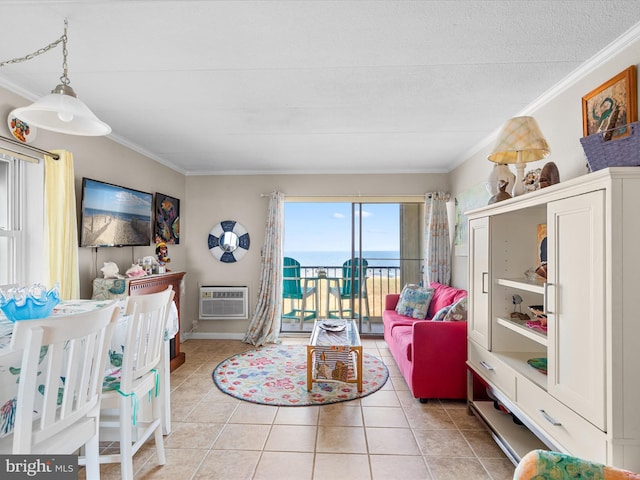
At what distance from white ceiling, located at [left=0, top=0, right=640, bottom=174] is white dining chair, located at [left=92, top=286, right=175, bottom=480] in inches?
54.3

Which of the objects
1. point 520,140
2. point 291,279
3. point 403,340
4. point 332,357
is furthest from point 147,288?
point 520,140

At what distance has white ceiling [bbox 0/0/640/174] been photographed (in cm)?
159

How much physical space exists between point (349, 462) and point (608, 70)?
8.87ft

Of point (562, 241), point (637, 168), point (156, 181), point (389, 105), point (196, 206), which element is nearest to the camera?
point (637, 168)

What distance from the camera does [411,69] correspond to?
2.11 metres

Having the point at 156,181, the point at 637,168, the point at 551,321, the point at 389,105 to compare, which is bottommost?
the point at 551,321

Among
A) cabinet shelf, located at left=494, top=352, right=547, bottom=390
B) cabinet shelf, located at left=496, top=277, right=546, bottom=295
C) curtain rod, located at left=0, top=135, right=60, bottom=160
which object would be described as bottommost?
cabinet shelf, located at left=494, top=352, right=547, bottom=390

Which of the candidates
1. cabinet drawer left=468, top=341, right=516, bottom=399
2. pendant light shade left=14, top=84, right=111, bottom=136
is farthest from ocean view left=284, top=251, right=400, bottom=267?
pendant light shade left=14, top=84, right=111, bottom=136

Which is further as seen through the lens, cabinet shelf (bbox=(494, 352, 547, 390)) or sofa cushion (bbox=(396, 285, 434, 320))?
sofa cushion (bbox=(396, 285, 434, 320))

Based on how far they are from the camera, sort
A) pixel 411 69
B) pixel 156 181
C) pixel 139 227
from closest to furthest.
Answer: pixel 411 69 < pixel 139 227 < pixel 156 181

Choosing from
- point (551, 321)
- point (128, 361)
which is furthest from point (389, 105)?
point (128, 361)

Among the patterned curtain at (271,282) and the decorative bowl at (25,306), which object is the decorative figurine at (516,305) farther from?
the patterned curtain at (271,282)

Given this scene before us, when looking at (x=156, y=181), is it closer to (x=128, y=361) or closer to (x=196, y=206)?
(x=196, y=206)

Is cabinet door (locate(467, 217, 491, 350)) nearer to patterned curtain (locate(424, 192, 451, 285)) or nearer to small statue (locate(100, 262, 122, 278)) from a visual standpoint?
patterned curtain (locate(424, 192, 451, 285))
